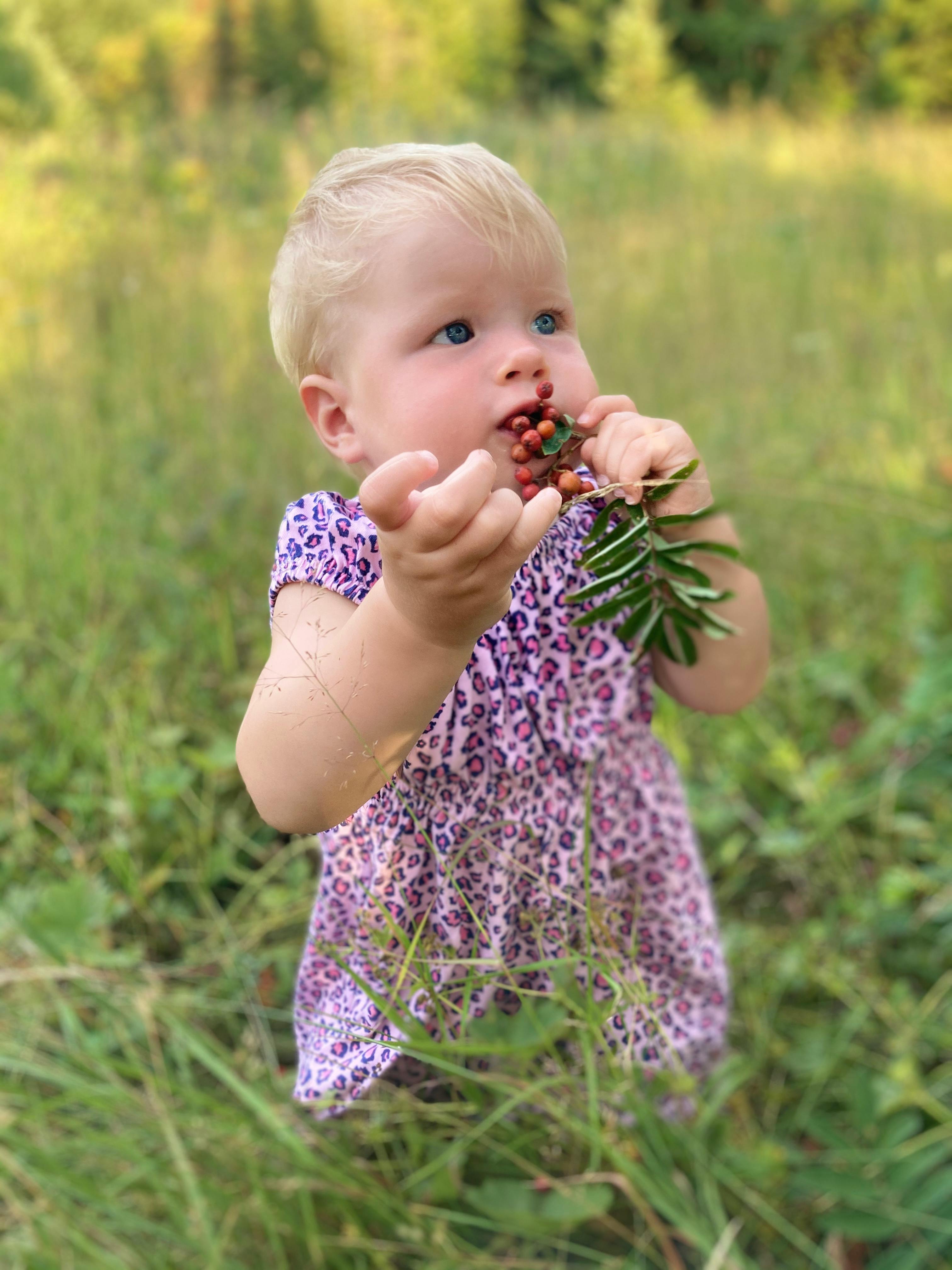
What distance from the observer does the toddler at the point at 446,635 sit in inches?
26.7

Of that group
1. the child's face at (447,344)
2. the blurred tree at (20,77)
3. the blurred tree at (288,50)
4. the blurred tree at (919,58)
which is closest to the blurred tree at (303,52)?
the blurred tree at (288,50)

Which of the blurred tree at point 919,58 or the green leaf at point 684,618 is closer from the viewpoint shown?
the green leaf at point 684,618

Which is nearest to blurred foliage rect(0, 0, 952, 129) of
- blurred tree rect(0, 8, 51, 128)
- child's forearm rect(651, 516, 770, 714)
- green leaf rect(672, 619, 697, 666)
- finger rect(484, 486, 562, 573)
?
blurred tree rect(0, 8, 51, 128)

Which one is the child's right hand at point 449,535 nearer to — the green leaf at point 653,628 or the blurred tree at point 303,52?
the green leaf at point 653,628

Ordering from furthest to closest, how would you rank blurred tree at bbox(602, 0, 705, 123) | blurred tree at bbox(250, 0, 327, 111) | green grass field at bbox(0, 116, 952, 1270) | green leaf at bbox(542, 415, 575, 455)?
blurred tree at bbox(602, 0, 705, 123)
blurred tree at bbox(250, 0, 327, 111)
green grass field at bbox(0, 116, 952, 1270)
green leaf at bbox(542, 415, 575, 455)

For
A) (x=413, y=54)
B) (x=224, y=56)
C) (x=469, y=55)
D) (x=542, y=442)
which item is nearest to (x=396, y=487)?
(x=542, y=442)

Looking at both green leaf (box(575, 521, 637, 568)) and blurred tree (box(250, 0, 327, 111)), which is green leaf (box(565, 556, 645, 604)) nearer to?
green leaf (box(575, 521, 637, 568))

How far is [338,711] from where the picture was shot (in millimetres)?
694

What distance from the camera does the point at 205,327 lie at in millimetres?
2705

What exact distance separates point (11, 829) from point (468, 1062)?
96cm

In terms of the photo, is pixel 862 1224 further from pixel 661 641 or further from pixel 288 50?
pixel 288 50

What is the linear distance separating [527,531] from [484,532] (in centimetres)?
3

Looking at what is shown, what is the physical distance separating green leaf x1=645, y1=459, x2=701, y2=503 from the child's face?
8 centimetres

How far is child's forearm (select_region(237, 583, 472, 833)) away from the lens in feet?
2.23
